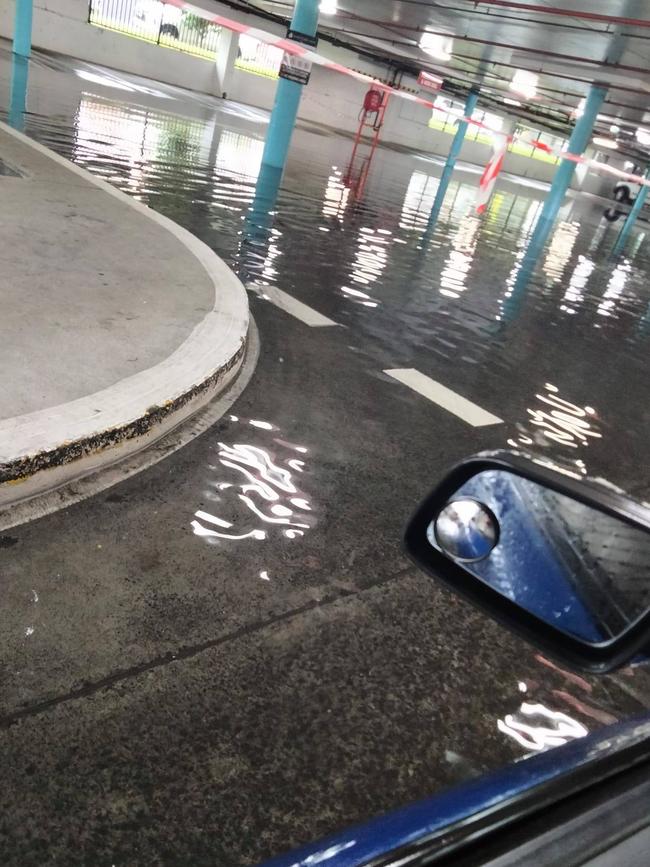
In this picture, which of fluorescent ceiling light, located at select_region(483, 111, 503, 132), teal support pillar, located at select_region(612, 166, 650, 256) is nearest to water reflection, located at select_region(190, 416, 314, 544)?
teal support pillar, located at select_region(612, 166, 650, 256)

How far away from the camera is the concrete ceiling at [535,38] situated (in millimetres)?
11973

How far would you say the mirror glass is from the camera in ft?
3.56

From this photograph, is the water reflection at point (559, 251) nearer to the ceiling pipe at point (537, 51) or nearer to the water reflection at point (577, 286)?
the water reflection at point (577, 286)

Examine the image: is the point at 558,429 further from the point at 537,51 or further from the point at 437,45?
the point at 437,45

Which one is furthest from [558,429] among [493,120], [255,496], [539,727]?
[493,120]

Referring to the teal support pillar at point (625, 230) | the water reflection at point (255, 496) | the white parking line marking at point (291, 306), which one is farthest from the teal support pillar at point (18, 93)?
the teal support pillar at point (625, 230)

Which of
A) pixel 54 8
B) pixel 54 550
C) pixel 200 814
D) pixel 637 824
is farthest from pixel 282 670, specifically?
pixel 54 8

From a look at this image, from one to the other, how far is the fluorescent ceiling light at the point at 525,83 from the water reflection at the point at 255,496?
→ 2281 centimetres

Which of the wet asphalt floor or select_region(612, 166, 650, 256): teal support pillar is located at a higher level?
select_region(612, 166, 650, 256): teal support pillar

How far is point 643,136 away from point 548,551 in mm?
36880

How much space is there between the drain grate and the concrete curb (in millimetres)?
3536

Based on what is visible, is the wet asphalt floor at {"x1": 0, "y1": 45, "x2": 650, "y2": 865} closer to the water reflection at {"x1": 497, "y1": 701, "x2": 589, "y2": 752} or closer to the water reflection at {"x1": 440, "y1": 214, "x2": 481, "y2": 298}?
the water reflection at {"x1": 497, "y1": 701, "x2": 589, "y2": 752}

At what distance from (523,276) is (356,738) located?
8586 millimetres

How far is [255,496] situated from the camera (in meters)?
2.73
